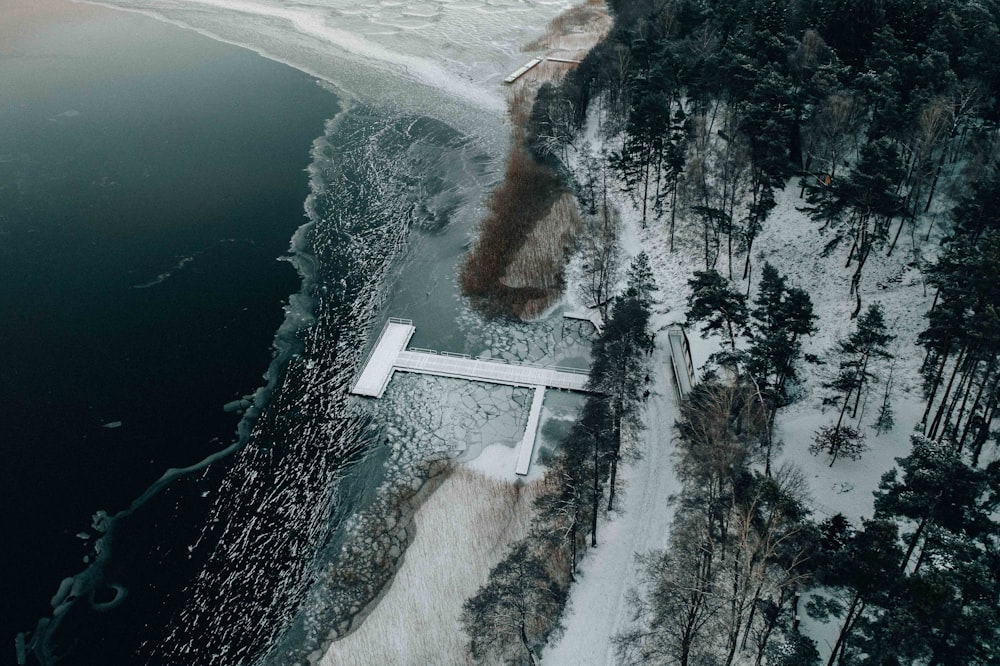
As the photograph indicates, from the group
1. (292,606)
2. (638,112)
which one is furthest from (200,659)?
(638,112)

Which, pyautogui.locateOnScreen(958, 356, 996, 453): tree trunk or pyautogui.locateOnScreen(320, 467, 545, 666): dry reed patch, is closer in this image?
pyautogui.locateOnScreen(958, 356, 996, 453): tree trunk

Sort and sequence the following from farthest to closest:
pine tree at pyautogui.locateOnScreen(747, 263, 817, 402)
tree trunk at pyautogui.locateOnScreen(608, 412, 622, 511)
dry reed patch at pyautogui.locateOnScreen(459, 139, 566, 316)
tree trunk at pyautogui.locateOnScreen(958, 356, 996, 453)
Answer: dry reed patch at pyautogui.locateOnScreen(459, 139, 566, 316), tree trunk at pyautogui.locateOnScreen(608, 412, 622, 511), pine tree at pyautogui.locateOnScreen(747, 263, 817, 402), tree trunk at pyautogui.locateOnScreen(958, 356, 996, 453)

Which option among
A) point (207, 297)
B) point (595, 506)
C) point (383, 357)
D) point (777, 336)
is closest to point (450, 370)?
point (383, 357)

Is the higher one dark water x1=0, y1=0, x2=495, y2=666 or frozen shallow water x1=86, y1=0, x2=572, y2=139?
frozen shallow water x1=86, y1=0, x2=572, y2=139

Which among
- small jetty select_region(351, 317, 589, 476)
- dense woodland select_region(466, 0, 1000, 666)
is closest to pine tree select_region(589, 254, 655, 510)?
dense woodland select_region(466, 0, 1000, 666)

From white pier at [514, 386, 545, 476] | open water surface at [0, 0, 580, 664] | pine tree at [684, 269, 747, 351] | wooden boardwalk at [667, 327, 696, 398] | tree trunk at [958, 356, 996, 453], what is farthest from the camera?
wooden boardwalk at [667, 327, 696, 398]

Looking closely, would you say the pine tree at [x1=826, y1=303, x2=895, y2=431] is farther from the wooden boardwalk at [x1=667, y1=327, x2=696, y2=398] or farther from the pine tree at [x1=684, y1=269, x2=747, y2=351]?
the wooden boardwalk at [x1=667, y1=327, x2=696, y2=398]

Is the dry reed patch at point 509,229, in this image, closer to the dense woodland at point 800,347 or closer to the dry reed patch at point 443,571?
the dense woodland at point 800,347
